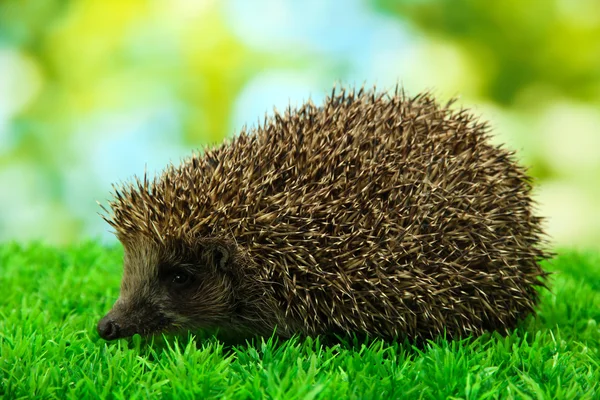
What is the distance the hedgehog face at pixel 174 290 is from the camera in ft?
14.5

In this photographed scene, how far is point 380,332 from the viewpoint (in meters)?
4.40

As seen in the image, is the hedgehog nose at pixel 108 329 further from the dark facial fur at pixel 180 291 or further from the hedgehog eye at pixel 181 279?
the hedgehog eye at pixel 181 279

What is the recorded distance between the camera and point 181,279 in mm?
4527

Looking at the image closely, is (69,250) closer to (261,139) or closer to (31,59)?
(261,139)

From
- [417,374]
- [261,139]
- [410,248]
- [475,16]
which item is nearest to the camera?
[417,374]

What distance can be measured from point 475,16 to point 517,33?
108 cm

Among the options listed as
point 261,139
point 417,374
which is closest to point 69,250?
point 261,139

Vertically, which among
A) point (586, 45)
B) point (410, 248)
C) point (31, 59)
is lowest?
point (410, 248)

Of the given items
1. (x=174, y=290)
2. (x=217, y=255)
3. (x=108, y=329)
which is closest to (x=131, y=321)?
(x=108, y=329)

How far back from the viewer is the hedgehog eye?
452cm

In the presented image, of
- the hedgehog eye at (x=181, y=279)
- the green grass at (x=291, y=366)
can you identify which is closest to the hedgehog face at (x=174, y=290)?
the hedgehog eye at (x=181, y=279)

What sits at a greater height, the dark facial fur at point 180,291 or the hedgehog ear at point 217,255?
the hedgehog ear at point 217,255

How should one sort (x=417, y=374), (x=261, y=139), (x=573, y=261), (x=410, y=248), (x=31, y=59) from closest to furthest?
(x=417, y=374), (x=410, y=248), (x=261, y=139), (x=573, y=261), (x=31, y=59)

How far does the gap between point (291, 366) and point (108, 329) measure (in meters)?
1.26
